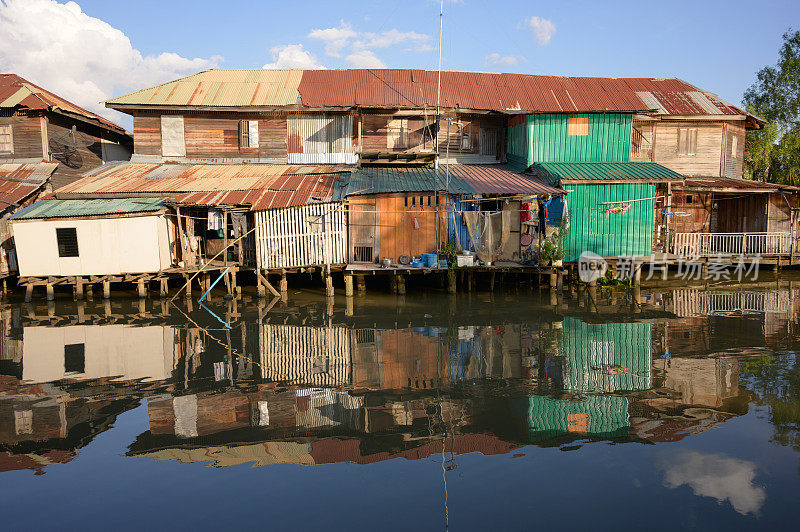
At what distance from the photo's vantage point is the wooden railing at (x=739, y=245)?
21672mm

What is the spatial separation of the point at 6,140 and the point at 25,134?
3.10 ft

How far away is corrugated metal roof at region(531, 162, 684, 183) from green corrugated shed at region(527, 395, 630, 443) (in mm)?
12305

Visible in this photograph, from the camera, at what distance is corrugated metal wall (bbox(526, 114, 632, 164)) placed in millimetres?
21719

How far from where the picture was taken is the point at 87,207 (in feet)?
62.4

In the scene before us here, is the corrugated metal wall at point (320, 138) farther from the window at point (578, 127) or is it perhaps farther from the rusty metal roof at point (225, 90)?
the window at point (578, 127)

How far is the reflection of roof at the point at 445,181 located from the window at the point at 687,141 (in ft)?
29.5

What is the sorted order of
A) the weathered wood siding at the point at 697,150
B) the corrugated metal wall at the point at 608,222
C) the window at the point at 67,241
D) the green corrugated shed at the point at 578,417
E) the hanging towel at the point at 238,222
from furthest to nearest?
the weathered wood siding at the point at 697,150, the corrugated metal wall at the point at 608,222, the hanging towel at the point at 238,222, the window at the point at 67,241, the green corrugated shed at the point at 578,417

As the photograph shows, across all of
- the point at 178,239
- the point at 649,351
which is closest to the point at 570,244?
the point at 649,351

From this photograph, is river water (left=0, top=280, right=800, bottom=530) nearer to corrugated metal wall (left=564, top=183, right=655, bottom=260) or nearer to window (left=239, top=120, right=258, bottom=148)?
corrugated metal wall (left=564, top=183, right=655, bottom=260)

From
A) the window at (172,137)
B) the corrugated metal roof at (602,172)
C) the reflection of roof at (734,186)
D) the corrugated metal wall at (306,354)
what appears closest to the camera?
the corrugated metal wall at (306,354)

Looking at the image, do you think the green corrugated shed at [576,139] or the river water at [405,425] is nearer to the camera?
the river water at [405,425]

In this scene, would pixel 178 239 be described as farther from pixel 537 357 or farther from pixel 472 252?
pixel 537 357

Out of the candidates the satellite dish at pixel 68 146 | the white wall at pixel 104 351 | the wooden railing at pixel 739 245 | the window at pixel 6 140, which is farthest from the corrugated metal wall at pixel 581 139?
the window at pixel 6 140

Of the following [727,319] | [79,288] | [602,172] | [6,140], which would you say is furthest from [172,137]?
[727,319]
